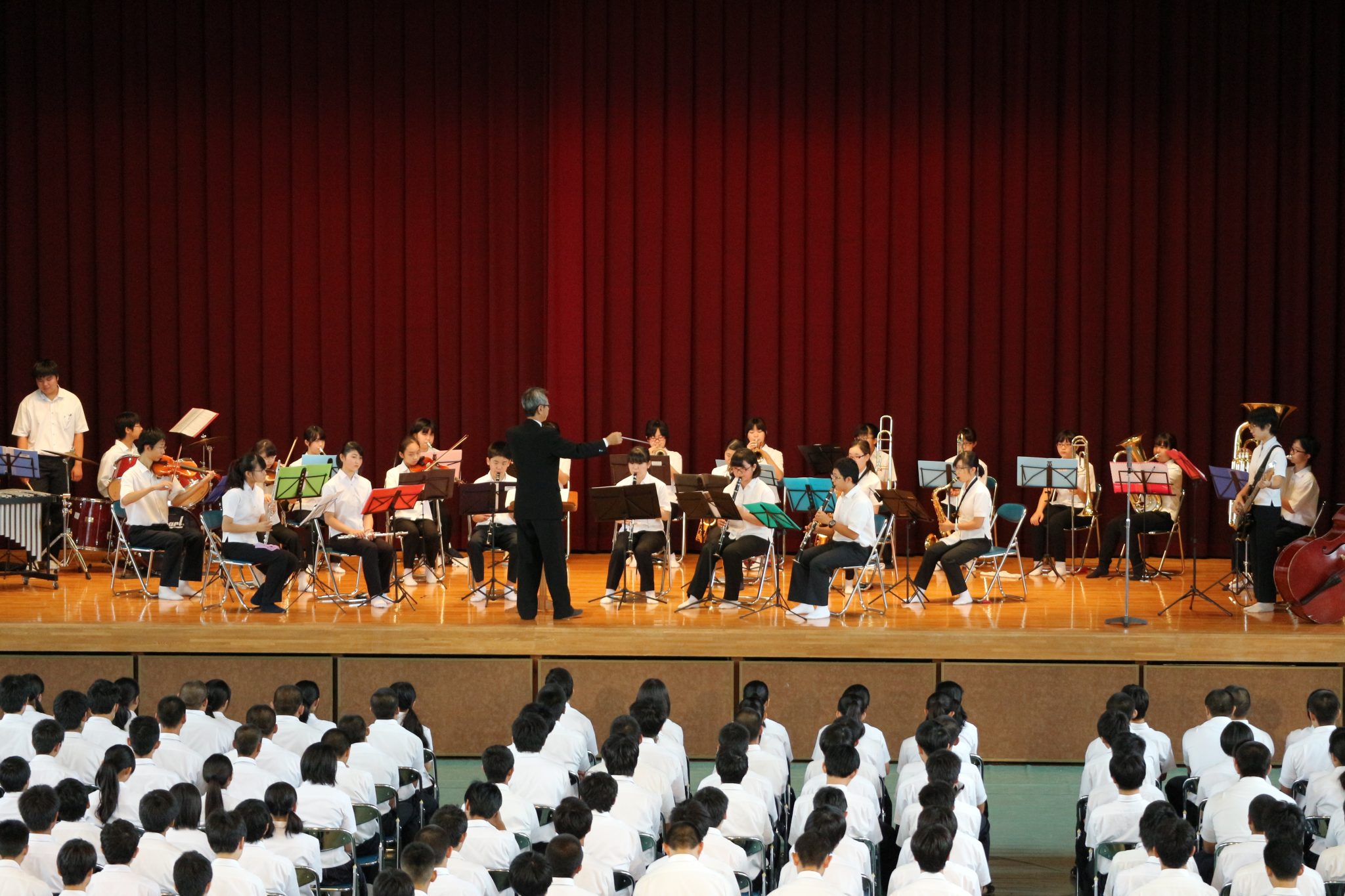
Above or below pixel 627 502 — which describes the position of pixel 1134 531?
below

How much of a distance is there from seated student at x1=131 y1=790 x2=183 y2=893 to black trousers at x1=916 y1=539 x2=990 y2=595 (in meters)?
6.53

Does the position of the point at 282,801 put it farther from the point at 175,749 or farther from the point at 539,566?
the point at 539,566

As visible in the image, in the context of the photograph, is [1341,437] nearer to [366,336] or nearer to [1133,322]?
[1133,322]

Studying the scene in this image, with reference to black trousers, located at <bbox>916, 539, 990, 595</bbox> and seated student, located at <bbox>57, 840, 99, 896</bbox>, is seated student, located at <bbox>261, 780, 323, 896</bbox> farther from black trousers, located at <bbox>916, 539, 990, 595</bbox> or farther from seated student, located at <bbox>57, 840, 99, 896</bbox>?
black trousers, located at <bbox>916, 539, 990, 595</bbox>

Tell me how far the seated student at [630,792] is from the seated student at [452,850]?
0.74 m

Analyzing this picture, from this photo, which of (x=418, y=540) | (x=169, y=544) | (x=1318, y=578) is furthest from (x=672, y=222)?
(x=1318, y=578)

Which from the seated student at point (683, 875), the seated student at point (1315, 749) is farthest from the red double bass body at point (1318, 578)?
the seated student at point (683, 875)

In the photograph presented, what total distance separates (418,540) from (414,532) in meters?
0.39

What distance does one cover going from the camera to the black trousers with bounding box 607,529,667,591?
436 inches

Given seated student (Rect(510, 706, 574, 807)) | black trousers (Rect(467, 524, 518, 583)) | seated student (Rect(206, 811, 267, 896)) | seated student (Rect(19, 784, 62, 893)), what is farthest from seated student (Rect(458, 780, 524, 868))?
black trousers (Rect(467, 524, 518, 583))

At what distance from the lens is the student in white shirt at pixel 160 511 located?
1064 cm

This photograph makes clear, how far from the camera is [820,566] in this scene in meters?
10.2

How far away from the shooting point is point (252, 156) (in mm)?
14477

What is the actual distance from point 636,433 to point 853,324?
2298 millimetres
